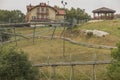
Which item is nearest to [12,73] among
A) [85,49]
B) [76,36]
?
[85,49]

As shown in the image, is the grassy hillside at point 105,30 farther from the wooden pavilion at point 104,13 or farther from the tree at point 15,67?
the tree at point 15,67

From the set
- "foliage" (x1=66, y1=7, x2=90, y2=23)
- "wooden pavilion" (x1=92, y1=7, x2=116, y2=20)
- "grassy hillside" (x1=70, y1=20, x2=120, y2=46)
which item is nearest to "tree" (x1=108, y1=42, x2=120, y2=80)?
"grassy hillside" (x1=70, y1=20, x2=120, y2=46)

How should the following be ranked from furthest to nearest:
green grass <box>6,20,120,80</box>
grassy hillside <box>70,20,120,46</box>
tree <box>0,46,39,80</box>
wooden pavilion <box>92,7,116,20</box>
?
1. wooden pavilion <box>92,7,116,20</box>
2. grassy hillside <box>70,20,120,46</box>
3. green grass <box>6,20,120,80</box>
4. tree <box>0,46,39,80</box>

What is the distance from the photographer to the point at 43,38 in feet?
219

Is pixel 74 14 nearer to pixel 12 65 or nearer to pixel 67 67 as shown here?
pixel 67 67

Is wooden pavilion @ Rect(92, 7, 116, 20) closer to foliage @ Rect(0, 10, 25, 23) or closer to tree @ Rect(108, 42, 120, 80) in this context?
foliage @ Rect(0, 10, 25, 23)

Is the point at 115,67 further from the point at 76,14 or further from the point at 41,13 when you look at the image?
the point at 76,14

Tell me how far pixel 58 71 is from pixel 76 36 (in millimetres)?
22808

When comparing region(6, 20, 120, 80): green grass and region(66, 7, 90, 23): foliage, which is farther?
region(66, 7, 90, 23): foliage

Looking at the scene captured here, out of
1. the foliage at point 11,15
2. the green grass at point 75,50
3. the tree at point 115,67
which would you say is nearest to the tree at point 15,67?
the green grass at point 75,50

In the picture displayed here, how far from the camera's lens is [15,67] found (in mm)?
34156

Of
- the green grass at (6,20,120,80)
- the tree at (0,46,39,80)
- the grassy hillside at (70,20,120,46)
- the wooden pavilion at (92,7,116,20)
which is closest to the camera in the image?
the tree at (0,46,39,80)

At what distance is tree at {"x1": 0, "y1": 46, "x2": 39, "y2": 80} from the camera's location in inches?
1331

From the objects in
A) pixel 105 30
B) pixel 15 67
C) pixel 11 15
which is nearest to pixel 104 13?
pixel 105 30
